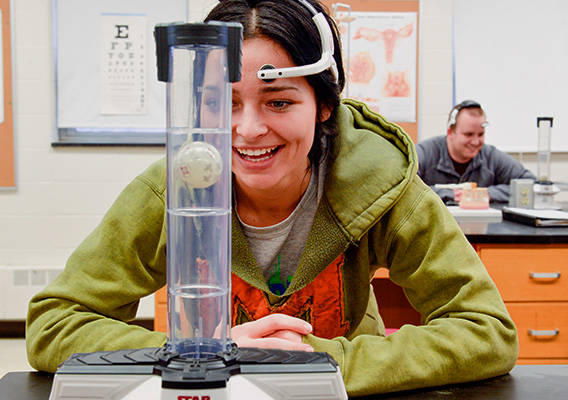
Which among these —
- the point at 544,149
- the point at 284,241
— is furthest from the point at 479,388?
the point at 544,149

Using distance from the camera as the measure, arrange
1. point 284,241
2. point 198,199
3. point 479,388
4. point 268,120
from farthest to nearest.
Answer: point 284,241 < point 268,120 < point 479,388 < point 198,199

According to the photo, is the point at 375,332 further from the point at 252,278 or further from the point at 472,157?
the point at 472,157

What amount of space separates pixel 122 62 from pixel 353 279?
2793 mm

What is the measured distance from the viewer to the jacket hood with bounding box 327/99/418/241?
103cm

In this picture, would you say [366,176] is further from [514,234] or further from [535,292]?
[535,292]

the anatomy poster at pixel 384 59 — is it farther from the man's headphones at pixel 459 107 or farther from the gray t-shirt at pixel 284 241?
the gray t-shirt at pixel 284 241

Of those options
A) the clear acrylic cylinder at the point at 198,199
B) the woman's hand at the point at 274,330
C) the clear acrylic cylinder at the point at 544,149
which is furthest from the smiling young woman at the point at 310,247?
the clear acrylic cylinder at the point at 544,149

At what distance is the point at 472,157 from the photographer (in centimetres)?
374

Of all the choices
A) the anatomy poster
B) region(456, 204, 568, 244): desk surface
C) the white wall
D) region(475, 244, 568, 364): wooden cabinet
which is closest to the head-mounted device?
region(456, 204, 568, 244): desk surface

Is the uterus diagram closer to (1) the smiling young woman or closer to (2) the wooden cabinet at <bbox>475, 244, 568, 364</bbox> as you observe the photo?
(2) the wooden cabinet at <bbox>475, 244, 568, 364</bbox>

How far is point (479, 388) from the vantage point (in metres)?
0.84

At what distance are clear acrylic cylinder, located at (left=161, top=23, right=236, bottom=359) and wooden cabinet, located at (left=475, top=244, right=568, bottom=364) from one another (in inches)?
70.3

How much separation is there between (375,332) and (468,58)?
9.64ft

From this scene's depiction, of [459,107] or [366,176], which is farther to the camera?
[459,107]
